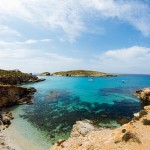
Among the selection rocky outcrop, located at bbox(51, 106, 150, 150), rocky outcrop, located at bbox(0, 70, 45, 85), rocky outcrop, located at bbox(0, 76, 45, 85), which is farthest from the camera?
rocky outcrop, located at bbox(0, 70, 45, 85)

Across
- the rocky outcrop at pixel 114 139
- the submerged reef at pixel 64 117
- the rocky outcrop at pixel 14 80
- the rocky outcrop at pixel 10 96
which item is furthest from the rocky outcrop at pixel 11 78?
the rocky outcrop at pixel 114 139

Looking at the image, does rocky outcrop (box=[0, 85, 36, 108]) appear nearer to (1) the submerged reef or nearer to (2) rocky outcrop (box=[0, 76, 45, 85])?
(1) the submerged reef

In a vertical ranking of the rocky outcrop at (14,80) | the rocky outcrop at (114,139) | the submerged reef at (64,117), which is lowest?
the submerged reef at (64,117)

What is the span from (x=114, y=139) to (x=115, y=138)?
0.23 metres

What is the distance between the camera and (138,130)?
28453 millimetres

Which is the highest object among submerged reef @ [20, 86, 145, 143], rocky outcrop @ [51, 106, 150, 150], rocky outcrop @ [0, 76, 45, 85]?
rocky outcrop @ [0, 76, 45, 85]

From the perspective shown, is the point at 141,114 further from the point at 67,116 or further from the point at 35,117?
the point at 35,117

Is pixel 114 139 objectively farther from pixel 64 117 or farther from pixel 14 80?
pixel 14 80

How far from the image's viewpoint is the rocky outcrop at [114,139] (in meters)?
24.9

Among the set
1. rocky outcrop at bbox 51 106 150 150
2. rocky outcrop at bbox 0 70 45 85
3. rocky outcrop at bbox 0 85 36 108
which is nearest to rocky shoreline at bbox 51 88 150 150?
rocky outcrop at bbox 51 106 150 150

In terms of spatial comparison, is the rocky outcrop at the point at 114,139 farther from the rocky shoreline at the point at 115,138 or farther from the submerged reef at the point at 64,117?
the submerged reef at the point at 64,117

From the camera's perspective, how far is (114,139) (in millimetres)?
26656

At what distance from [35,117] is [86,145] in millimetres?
25571

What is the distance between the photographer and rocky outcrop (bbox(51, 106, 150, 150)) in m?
24.9
